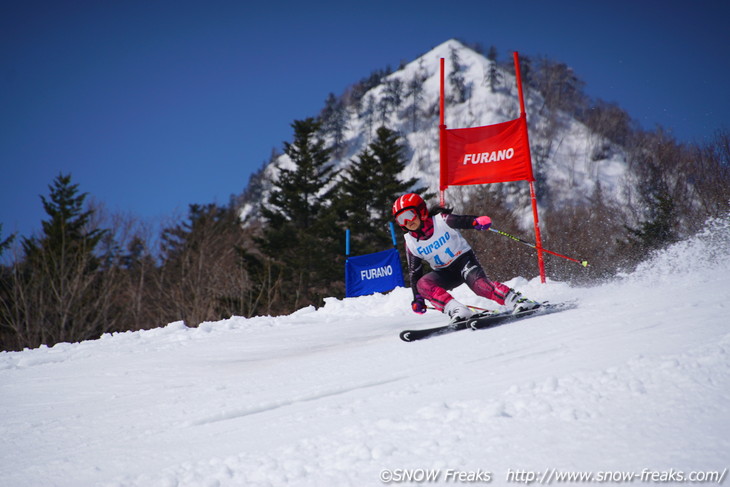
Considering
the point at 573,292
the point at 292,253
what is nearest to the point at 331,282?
the point at 292,253

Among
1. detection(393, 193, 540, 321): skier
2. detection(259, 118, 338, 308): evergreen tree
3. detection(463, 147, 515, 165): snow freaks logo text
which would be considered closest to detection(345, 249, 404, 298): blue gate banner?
detection(463, 147, 515, 165): snow freaks logo text

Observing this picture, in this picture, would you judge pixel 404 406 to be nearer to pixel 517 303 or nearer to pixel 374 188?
pixel 517 303

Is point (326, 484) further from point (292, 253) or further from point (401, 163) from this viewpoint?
point (401, 163)

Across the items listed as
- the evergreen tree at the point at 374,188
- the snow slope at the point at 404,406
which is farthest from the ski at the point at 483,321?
the evergreen tree at the point at 374,188

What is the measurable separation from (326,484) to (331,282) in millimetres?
23782

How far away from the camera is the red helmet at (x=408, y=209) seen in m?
5.23

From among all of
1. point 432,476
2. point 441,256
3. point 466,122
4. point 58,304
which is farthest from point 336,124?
point 432,476

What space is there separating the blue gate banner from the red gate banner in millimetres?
2613

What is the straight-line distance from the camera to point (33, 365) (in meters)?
5.13

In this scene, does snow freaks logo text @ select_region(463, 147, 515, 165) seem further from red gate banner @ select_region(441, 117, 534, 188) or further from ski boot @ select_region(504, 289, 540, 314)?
ski boot @ select_region(504, 289, 540, 314)

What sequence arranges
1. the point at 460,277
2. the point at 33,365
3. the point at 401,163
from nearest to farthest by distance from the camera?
the point at 33,365
the point at 460,277
the point at 401,163

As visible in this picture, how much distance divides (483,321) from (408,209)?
4.69 feet

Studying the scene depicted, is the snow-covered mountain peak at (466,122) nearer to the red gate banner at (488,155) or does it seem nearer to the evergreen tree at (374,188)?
the evergreen tree at (374,188)

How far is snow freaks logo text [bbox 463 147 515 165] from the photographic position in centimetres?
879
